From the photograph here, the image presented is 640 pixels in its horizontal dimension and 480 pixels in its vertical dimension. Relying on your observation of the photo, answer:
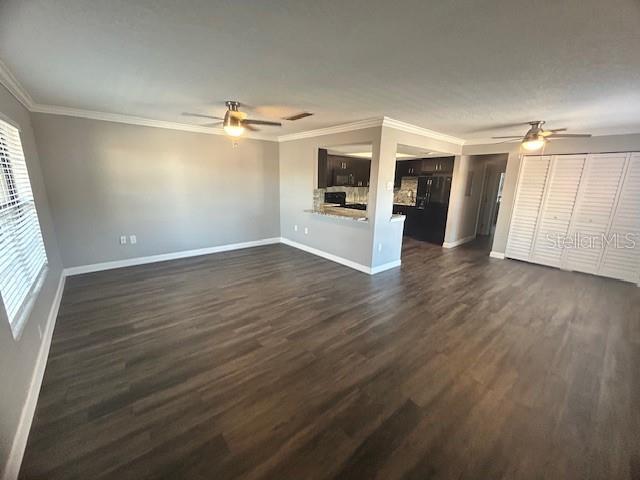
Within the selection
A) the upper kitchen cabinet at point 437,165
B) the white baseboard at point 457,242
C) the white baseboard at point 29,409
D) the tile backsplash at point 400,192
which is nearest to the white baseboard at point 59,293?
the white baseboard at point 29,409

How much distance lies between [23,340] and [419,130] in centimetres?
494

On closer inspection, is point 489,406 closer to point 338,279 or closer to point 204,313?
point 338,279

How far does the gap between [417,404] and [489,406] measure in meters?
0.49

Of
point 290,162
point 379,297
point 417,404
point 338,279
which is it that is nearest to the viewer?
point 417,404

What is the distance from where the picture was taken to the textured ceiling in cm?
127

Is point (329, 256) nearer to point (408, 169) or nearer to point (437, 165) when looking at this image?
point (437, 165)

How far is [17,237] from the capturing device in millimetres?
2080

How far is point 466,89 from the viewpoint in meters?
2.29

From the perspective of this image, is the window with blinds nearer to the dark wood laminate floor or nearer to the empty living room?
the empty living room

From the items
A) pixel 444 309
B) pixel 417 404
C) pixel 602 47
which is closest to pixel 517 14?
pixel 602 47

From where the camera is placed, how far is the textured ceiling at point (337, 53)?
50.1 inches

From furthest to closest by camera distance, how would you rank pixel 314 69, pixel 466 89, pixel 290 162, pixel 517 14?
pixel 290 162 < pixel 466 89 < pixel 314 69 < pixel 517 14

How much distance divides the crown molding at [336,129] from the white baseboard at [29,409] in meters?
4.18

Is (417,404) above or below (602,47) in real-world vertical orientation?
below
